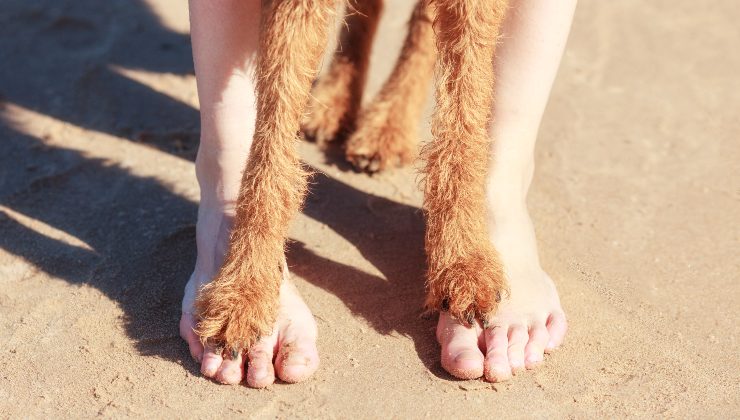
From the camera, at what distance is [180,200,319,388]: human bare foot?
2.04m

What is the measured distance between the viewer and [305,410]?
78.0 inches

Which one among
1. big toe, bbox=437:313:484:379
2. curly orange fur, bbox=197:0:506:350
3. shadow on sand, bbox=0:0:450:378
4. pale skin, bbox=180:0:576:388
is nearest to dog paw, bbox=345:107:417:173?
shadow on sand, bbox=0:0:450:378

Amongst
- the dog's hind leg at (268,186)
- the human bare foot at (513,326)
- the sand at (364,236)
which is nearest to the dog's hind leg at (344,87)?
the sand at (364,236)

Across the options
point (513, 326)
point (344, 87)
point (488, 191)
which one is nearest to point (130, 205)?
point (344, 87)

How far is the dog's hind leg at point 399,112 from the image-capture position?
291cm

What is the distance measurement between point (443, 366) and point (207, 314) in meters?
0.59

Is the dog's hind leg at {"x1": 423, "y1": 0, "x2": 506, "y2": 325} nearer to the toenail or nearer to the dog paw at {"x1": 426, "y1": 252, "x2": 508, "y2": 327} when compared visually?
the dog paw at {"x1": 426, "y1": 252, "x2": 508, "y2": 327}

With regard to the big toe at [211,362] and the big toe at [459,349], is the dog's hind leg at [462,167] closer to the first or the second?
the big toe at [459,349]

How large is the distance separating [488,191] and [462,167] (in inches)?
11.7

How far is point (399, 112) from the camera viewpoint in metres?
2.96

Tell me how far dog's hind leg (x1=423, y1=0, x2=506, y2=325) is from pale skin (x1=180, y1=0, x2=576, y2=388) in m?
0.10

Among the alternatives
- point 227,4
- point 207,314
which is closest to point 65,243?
point 207,314

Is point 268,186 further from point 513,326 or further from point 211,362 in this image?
point 513,326

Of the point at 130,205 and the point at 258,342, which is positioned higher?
the point at 258,342
